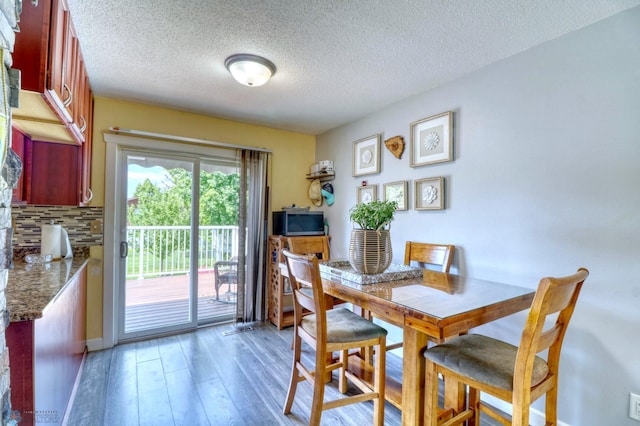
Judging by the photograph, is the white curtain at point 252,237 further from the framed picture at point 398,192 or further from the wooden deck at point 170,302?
the framed picture at point 398,192

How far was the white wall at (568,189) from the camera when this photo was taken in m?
1.49

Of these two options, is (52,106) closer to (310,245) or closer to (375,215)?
(375,215)

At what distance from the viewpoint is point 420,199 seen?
2510 mm

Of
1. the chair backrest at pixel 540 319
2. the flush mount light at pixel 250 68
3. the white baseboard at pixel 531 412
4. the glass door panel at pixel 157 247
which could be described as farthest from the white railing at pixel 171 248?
Answer: the chair backrest at pixel 540 319

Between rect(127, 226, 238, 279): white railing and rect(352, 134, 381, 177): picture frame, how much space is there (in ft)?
5.16

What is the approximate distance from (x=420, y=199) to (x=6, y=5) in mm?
2457

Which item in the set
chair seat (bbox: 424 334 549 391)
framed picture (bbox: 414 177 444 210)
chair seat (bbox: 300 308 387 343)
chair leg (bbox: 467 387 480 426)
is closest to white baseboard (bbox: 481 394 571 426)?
chair leg (bbox: 467 387 480 426)

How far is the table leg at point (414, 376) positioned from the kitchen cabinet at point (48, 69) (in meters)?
1.86

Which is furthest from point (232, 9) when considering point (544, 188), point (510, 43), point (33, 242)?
point (33, 242)

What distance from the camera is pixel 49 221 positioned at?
2.44m

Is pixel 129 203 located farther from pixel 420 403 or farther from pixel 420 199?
pixel 420 403

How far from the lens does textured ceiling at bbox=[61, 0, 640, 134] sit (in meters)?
1.52

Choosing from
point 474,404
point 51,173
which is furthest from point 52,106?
point 474,404

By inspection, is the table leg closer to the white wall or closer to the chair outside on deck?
the white wall
